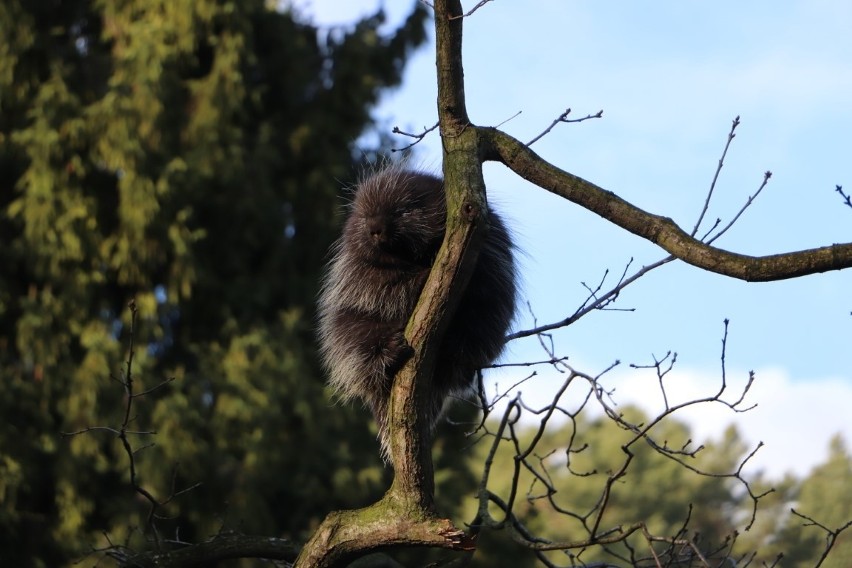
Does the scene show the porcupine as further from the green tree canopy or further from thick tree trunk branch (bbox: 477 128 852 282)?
the green tree canopy

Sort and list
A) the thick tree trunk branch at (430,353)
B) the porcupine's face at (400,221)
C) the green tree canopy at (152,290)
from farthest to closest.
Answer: the green tree canopy at (152,290)
the porcupine's face at (400,221)
the thick tree trunk branch at (430,353)

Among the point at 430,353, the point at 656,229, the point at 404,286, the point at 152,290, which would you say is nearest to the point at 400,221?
the point at 404,286

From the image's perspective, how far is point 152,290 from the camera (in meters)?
12.6

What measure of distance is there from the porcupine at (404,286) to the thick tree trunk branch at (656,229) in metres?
0.85

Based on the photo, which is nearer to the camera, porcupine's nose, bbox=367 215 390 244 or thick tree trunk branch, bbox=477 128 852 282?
thick tree trunk branch, bbox=477 128 852 282

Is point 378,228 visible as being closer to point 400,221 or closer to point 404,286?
point 400,221

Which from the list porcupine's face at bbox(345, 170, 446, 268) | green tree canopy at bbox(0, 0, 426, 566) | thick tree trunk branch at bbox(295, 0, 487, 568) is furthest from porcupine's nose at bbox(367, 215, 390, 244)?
green tree canopy at bbox(0, 0, 426, 566)

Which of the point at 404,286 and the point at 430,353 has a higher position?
the point at 404,286

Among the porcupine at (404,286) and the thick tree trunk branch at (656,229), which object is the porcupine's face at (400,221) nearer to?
the porcupine at (404,286)

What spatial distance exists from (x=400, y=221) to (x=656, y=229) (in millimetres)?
1352

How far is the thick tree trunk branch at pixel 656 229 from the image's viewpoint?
3145 mm

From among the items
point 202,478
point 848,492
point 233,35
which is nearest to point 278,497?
point 202,478

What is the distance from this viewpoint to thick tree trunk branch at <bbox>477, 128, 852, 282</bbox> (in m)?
3.14

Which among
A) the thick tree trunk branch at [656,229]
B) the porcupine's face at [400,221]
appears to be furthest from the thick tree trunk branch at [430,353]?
the porcupine's face at [400,221]
